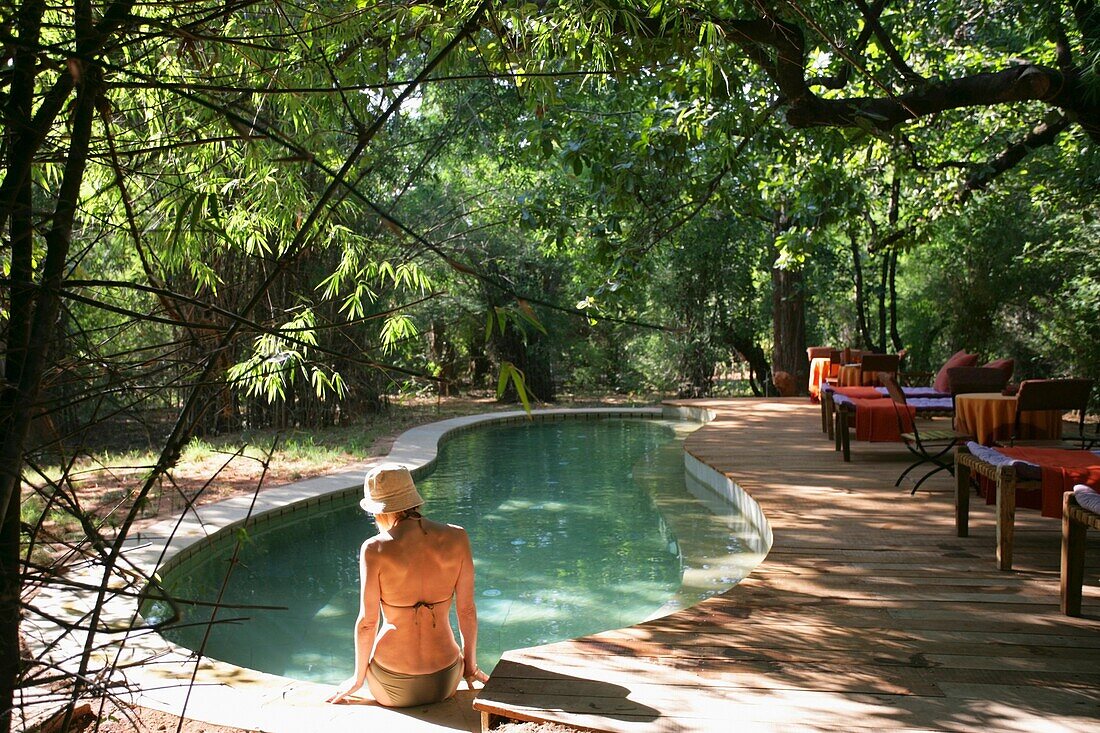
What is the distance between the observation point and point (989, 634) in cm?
371

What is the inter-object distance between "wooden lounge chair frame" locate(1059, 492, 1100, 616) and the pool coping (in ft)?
7.35

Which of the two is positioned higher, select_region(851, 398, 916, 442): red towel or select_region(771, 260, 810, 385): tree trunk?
select_region(771, 260, 810, 385): tree trunk

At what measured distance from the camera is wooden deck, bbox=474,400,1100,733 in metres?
3.02

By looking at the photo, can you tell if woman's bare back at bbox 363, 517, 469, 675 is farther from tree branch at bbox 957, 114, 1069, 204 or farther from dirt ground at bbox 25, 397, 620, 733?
tree branch at bbox 957, 114, 1069, 204

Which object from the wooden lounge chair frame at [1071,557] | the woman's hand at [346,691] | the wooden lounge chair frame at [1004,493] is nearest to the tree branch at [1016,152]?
the wooden lounge chair frame at [1004,493]

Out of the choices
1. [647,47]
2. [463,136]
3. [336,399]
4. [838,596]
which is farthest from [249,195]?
[463,136]

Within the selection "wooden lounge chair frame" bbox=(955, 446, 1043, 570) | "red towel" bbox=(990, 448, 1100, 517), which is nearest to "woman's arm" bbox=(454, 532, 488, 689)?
"wooden lounge chair frame" bbox=(955, 446, 1043, 570)

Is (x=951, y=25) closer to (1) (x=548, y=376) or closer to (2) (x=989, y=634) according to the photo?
(2) (x=989, y=634)

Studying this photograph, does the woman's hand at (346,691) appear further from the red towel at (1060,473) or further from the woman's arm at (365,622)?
the red towel at (1060,473)

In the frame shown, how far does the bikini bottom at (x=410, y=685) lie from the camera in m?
3.49

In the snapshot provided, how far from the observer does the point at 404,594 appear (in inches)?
137

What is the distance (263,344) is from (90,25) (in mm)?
1974

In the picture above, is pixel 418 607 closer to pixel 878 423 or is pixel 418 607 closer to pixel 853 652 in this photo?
pixel 853 652

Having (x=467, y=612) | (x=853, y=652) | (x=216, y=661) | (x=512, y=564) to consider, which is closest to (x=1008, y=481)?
(x=853, y=652)
